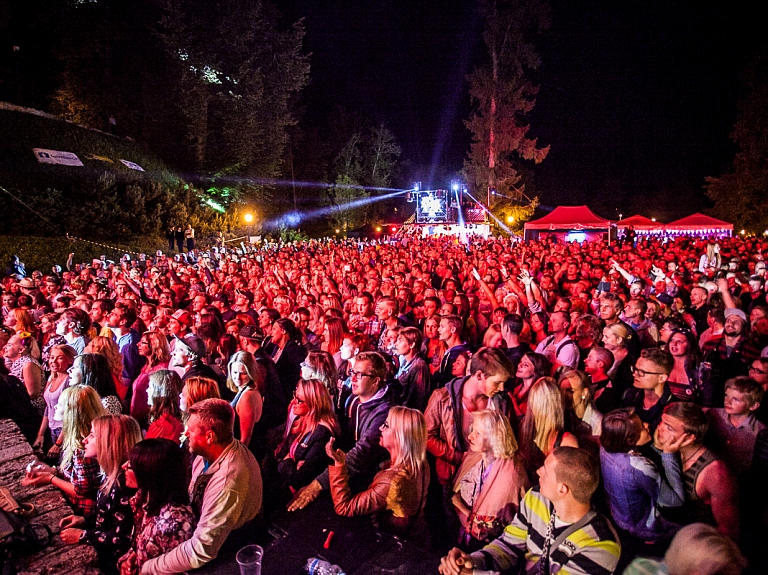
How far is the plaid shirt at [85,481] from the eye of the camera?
301 cm

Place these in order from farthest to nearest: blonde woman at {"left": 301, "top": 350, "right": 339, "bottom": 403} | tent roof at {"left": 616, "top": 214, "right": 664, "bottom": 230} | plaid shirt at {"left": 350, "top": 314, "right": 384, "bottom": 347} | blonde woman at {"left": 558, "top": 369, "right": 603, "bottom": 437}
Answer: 1. tent roof at {"left": 616, "top": 214, "right": 664, "bottom": 230}
2. plaid shirt at {"left": 350, "top": 314, "right": 384, "bottom": 347}
3. blonde woman at {"left": 301, "top": 350, "right": 339, "bottom": 403}
4. blonde woman at {"left": 558, "top": 369, "right": 603, "bottom": 437}

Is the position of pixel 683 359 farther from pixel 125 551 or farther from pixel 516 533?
pixel 125 551

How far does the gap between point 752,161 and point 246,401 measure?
134 feet

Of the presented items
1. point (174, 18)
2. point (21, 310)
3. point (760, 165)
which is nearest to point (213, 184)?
point (174, 18)

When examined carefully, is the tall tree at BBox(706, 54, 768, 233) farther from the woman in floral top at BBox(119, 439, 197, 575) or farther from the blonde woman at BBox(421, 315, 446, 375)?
the woman in floral top at BBox(119, 439, 197, 575)

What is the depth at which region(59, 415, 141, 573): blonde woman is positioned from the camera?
2723mm

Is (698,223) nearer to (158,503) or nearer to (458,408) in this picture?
(458,408)

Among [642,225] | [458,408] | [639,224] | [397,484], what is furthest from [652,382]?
[639,224]

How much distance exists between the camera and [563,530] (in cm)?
200

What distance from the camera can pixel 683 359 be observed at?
13.7ft

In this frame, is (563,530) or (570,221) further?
(570,221)

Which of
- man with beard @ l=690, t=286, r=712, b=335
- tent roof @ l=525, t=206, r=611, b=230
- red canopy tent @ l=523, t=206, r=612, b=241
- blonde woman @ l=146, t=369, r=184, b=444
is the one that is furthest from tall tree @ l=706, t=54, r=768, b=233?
blonde woman @ l=146, t=369, r=184, b=444

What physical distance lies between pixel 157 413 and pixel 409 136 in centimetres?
6284

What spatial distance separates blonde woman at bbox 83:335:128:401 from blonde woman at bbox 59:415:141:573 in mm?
1797
